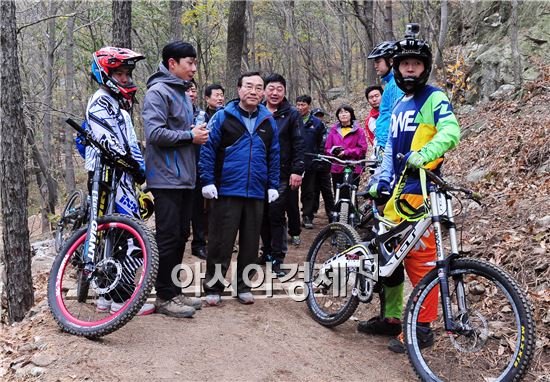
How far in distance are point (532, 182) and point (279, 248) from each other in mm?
3599

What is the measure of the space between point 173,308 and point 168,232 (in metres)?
0.73

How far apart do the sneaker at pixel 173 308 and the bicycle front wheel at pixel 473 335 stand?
2.05 meters

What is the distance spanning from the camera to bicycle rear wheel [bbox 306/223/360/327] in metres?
4.69

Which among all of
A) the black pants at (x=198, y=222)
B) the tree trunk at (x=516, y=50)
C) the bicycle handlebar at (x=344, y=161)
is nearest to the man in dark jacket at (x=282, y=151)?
the bicycle handlebar at (x=344, y=161)

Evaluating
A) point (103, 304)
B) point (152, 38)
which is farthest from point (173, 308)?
point (152, 38)

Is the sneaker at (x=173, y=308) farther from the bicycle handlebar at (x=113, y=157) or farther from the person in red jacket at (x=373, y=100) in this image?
the person in red jacket at (x=373, y=100)

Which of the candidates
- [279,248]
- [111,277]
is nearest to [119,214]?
[111,277]

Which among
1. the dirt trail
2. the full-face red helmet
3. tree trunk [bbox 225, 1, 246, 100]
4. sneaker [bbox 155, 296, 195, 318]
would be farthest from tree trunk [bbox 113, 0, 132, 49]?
sneaker [bbox 155, 296, 195, 318]

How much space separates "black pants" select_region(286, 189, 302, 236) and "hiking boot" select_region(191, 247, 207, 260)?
1.45m

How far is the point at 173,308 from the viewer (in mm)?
4664

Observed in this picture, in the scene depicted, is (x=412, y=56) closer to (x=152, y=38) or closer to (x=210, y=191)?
(x=210, y=191)

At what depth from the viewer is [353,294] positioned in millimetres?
4594

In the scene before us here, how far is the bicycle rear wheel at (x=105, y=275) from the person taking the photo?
3.78 metres

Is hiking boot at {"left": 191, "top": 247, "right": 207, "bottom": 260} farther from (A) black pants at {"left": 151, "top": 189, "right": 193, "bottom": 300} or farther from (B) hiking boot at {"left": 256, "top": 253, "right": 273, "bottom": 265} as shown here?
(A) black pants at {"left": 151, "top": 189, "right": 193, "bottom": 300}
